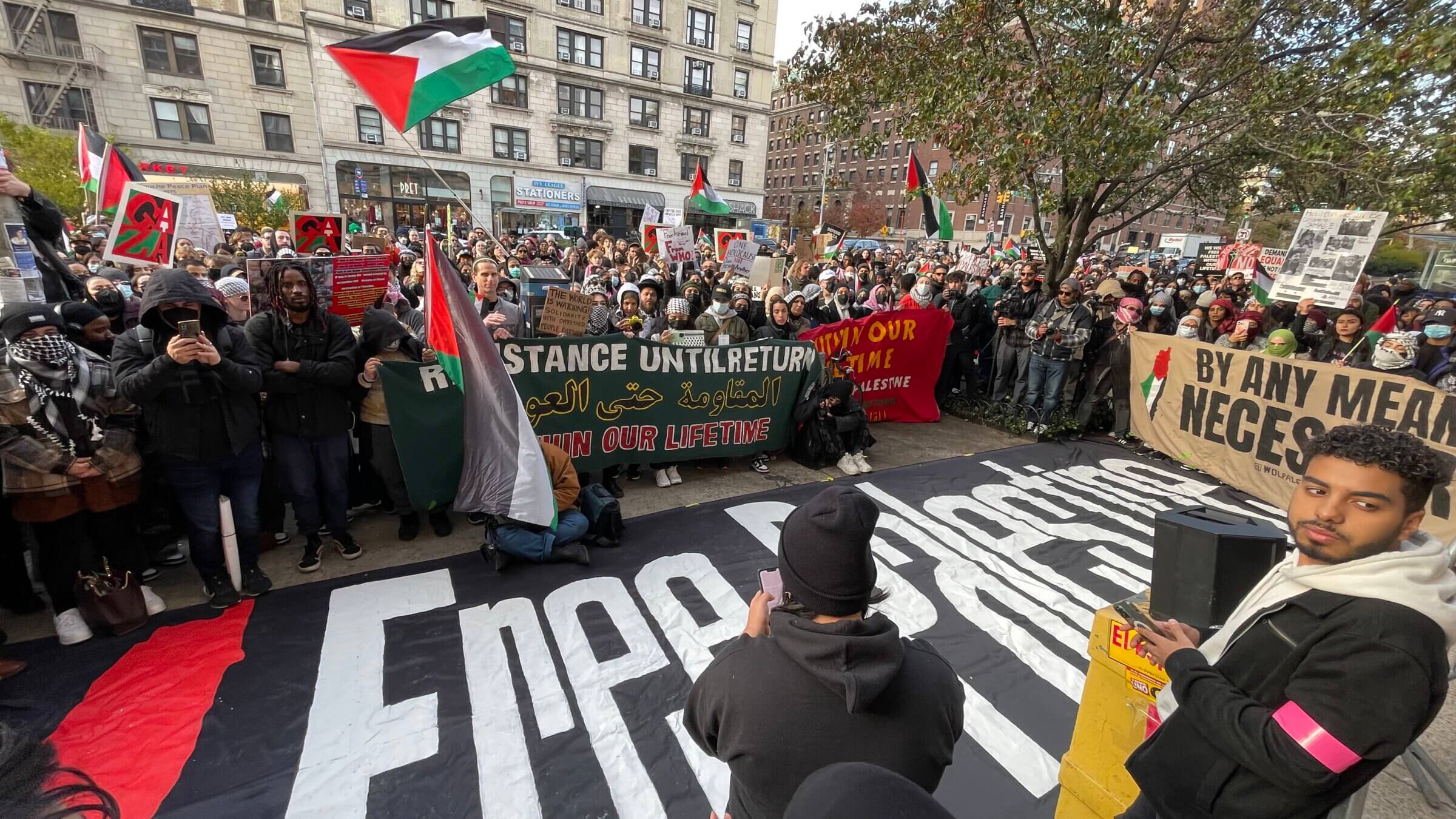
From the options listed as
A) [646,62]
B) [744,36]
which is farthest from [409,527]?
[744,36]

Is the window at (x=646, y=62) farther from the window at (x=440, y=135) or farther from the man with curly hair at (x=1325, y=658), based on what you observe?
the man with curly hair at (x=1325, y=658)

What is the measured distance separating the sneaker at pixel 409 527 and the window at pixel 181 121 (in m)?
36.1

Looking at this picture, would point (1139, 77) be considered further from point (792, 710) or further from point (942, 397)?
point (792, 710)

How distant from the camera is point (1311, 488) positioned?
63.0 inches

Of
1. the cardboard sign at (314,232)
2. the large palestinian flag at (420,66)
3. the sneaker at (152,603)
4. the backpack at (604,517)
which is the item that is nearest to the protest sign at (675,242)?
the cardboard sign at (314,232)

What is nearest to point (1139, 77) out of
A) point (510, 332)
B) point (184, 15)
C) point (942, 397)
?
point (942, 397)

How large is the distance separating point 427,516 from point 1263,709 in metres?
5.30

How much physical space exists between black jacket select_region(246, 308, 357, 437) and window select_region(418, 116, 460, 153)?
33.2 metres

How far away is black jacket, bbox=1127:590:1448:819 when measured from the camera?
1314 millimetres

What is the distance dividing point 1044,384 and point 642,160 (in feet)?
118

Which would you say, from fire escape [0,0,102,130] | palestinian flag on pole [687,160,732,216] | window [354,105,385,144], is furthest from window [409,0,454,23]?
palestinian flag on pole [687,160,732,216]

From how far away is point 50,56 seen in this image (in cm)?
2639

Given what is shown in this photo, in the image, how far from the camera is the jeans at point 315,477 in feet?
13.6

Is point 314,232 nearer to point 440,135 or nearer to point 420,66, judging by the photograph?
point 420,66
